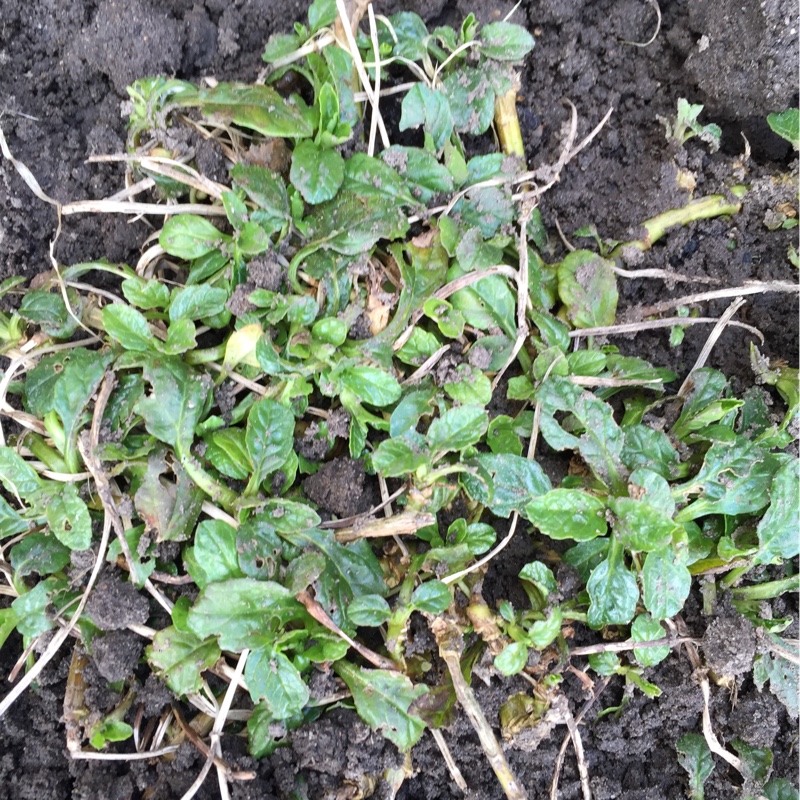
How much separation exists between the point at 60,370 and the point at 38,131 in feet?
1.54

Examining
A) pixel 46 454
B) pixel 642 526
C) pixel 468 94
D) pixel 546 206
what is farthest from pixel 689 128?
pixel 46 454

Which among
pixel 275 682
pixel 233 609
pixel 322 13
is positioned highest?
pixel 322 13

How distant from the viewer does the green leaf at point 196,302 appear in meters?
1.19

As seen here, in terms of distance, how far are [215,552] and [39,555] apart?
319mm

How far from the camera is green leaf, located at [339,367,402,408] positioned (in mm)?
1192

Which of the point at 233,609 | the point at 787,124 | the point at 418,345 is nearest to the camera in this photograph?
the point at 233,609

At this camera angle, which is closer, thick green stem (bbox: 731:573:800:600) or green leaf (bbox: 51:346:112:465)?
green leaf (bbox: 51:346:112:465)

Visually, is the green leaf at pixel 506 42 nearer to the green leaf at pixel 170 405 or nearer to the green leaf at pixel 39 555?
the green leaf at pixel 170 405

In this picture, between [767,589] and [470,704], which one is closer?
[470,704]

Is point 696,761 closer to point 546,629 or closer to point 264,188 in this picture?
point 546,629

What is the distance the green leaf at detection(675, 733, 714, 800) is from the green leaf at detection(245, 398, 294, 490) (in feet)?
2.96

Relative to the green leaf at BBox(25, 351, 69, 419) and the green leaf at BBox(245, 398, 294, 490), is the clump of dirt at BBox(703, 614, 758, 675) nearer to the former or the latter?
the green leaf at BBox(245, 398, 294, 490)

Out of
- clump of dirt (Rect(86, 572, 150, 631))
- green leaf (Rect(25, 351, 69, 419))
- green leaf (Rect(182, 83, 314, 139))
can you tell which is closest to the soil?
clump of dirt (Rect(86, 572, 150, 631))

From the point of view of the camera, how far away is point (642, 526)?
1.18 meters
